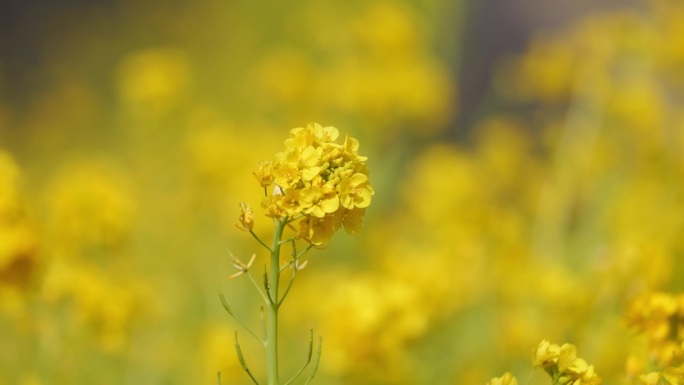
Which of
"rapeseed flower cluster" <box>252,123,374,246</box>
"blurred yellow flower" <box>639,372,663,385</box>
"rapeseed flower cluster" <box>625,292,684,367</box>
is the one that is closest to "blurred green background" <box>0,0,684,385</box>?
"rapeseed flower cluster" <box>625,292,684,367</box>

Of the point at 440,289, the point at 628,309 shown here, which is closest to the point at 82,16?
the point at 440,289

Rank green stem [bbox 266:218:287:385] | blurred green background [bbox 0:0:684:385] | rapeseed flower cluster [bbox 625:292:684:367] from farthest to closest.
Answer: blurred green background [bbox 0:0:684:385] → rapeseed flower cluster [bbox 625:292:684:367] → green stem [bbox 266:218:287:385]

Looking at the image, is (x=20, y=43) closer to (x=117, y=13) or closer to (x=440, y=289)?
(x=117, y=13)

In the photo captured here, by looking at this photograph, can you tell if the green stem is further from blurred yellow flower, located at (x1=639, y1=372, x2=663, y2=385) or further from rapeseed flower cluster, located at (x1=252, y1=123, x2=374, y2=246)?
blurred yellow flower, located at (x1=639, y1=372, x2=663, y2=385)

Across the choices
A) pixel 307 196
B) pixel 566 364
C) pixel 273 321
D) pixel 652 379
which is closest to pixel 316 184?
pixel 307 196

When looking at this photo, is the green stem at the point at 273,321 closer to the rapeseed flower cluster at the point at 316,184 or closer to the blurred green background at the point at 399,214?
the rapeseed flower cluster at the point at 316,184

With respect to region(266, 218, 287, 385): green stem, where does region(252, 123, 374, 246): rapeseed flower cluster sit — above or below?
above

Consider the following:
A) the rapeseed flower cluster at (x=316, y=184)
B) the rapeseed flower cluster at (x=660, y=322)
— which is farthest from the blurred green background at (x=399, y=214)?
the rapeseed flower cluster at (x=316, y=184)
